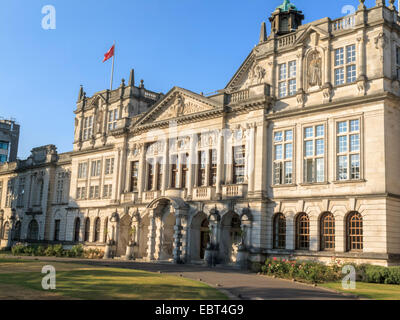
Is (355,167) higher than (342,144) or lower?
lower

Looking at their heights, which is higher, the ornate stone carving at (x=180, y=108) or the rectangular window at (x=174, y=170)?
the ornate stone carving at (x=180, y=108)

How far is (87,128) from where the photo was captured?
5578 cm

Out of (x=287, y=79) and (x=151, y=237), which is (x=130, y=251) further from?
(x=287, y=79)

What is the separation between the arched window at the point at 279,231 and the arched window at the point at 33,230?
38816 millimetres

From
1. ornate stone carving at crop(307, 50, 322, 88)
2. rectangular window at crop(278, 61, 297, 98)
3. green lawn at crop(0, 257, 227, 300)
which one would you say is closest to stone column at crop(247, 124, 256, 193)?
rectangular window at crop(278, 61, 297, 98)

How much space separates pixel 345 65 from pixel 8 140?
3192 inches

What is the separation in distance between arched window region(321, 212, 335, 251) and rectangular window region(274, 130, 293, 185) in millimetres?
3726

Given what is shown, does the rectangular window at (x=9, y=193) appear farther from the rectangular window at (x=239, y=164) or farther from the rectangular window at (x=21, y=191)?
the rectangular window at (x=239, y=164)

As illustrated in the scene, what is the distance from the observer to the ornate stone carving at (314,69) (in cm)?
3416

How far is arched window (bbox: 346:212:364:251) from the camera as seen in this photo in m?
30.1

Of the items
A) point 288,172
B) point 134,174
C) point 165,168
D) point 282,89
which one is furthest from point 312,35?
point 134,174

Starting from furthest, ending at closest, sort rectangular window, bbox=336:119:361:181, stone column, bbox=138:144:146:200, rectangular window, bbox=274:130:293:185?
stone column, bbox=138:144:146:200 → rectangular window, bbox=274:130:293:185 → rectangular window, bbox=336:119:361:181

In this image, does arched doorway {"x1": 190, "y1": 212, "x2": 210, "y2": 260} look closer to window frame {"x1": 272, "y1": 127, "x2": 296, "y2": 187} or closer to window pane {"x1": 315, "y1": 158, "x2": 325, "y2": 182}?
window frame {"x1": 272, "y1": 127, "x2": 296, "y2": 187}

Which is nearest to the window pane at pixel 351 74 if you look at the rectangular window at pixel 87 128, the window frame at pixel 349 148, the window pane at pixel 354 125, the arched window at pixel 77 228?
the window frame at pixel 349 148
